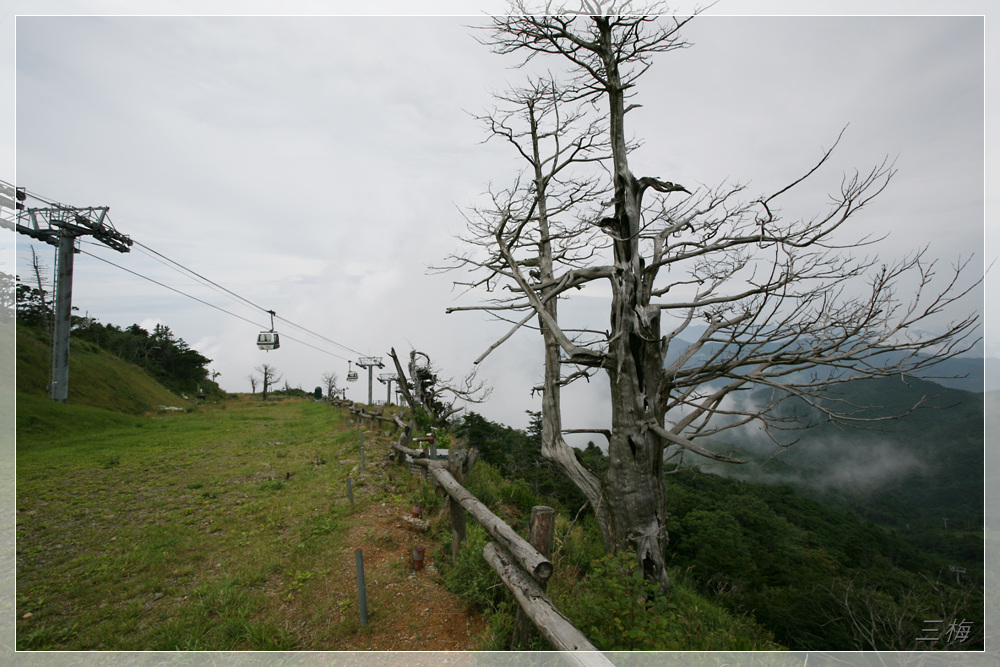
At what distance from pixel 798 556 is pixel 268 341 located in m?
25.0

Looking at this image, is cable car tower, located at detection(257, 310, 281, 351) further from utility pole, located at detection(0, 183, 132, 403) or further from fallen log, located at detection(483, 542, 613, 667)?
fallen log, located at detection(483, 542, 613, 667)

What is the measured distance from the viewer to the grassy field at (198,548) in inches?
169

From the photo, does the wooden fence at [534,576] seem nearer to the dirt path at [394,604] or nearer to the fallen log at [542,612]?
the fallen log at [542,612]

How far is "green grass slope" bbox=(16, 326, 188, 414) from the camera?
2112cm

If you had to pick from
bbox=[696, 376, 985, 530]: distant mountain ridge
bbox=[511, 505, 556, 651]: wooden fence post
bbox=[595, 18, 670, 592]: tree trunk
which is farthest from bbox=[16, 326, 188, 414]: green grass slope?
bbox=[696, 376, 985, 530]: distant mountain ridge

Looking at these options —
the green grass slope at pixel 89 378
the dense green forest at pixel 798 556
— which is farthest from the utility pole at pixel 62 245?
the dense green forest at pixel 798 556

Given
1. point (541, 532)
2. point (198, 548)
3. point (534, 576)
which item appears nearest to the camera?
point (534, 576)

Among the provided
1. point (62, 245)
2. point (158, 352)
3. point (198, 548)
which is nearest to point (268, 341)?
point (62, 245)

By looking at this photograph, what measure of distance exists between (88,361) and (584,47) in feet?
120

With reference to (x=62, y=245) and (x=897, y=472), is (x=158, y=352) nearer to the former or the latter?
(x=62, y=245)

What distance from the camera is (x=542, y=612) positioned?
309cm

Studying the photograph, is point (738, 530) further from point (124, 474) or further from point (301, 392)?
point (301, 392)

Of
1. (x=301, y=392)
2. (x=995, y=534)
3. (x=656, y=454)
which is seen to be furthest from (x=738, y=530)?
(x=301, y=392)

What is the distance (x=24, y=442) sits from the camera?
14.5m
